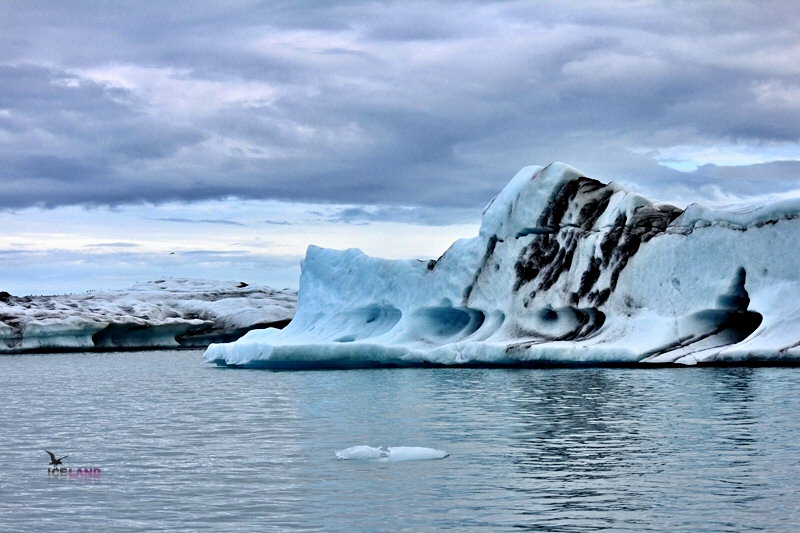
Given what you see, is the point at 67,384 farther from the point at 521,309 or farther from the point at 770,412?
the point at 770,412

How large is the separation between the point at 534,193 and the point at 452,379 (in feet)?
22.6

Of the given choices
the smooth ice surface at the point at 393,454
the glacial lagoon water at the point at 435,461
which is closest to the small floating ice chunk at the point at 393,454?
the smooth ice surface at the point at 393,454

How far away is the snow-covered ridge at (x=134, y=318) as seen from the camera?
50.2 metres

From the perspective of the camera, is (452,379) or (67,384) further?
(67,384)

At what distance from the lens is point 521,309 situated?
2788 centimetres

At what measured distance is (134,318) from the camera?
172 feet

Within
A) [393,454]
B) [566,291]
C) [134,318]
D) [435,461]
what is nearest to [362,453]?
[393,454]

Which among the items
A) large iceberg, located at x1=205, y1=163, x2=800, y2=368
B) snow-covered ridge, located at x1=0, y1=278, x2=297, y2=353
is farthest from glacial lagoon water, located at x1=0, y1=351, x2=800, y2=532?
snow-covered ridge, located at x1=0, y1=278, x2=297, y2=353

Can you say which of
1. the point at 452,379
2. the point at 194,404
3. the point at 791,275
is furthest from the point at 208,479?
the point at 791,275

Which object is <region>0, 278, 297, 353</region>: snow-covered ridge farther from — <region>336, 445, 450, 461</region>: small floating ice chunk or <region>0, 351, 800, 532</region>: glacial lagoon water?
<region>336, 445, 450, 461</region>: small floating ice chunk

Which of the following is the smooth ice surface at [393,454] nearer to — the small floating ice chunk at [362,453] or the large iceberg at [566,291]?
the small floating ice chunk at [362,453]

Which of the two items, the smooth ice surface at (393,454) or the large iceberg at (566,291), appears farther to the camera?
the large iceberg at (566,291)

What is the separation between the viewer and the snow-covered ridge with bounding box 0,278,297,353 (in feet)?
165

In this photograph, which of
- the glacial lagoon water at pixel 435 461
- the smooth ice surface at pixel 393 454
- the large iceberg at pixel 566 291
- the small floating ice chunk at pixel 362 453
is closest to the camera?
the glacial lagoon water at pixel 435 461
